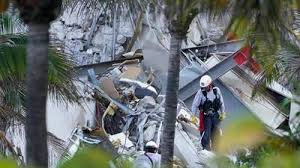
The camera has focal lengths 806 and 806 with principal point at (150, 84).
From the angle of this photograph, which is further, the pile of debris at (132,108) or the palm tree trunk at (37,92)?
the pile of debris at (132,108)

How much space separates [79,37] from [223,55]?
4.48 m

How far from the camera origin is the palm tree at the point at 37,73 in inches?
266

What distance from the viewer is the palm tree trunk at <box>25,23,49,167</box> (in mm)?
6746

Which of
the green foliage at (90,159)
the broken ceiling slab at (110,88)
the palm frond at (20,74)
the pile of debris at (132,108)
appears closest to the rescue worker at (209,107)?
the pile of debris at (132,108)

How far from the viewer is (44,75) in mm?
6766

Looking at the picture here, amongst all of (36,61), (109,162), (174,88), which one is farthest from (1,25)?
(109,162)

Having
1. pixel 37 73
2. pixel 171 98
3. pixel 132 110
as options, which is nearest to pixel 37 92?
pixel 37 73

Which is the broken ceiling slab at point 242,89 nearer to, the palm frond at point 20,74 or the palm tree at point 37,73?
the palm frond at point 20,74

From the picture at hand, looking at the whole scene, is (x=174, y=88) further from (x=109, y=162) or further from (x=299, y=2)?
(x=109, y=162)


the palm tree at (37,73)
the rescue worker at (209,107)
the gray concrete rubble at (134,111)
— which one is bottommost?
the gray concrete rubble at (134,111)

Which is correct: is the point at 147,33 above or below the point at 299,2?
below

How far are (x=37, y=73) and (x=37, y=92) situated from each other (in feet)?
0.52

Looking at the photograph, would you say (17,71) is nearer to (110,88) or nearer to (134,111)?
(134,111)

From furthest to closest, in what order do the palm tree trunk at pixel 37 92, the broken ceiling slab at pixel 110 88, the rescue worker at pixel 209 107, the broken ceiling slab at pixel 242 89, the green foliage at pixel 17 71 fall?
1. the broken ceiling slab at pixel 110 88
2. the broken ceiling slab at pixel 242 89
3. the rescue worker at pixel 209 107
4. the green foliage at pixel 17 71
5. the palm tree trunk at pixel 37 92
